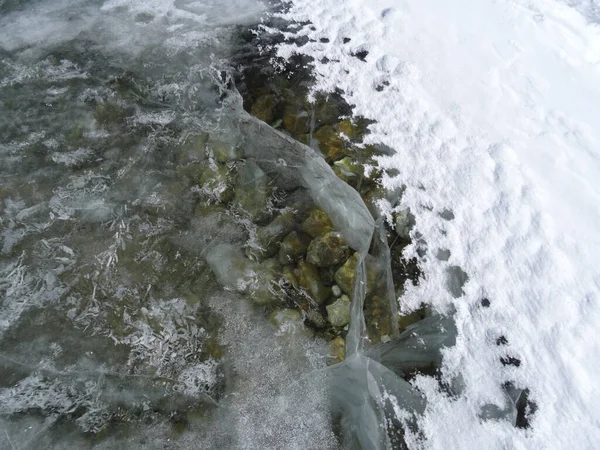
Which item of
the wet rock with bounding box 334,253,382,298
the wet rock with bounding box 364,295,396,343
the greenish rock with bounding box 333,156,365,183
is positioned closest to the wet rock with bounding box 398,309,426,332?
the wet rock with bounding box 364,295,396,343

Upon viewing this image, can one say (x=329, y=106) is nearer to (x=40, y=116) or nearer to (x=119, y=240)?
(x=119, y=240)

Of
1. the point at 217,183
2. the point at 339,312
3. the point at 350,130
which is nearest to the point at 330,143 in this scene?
the point at 350,130

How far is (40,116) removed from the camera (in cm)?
323

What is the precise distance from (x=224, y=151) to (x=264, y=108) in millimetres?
601

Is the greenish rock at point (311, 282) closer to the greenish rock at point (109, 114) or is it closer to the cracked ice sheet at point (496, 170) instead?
the cracked ice sheet at point (496, 170)

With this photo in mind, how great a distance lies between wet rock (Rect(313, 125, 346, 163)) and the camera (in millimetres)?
3076

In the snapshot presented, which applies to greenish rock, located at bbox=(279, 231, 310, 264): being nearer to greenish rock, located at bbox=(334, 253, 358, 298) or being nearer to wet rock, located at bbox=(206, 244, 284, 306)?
wet rock, located at bbox=(206, 244, 284, 306)

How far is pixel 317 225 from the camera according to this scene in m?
2.71

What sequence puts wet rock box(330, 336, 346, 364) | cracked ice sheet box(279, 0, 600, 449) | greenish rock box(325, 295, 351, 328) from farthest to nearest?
greenish rock box(325, 295, 351, 328) → wet rock box(330, 336, 346, 364) → cracked ice sheet box(279, 0, 600, 449)

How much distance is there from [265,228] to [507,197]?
170 cm

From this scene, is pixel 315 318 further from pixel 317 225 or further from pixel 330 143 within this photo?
pixel 330 143

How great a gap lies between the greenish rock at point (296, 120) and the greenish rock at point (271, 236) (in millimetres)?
852

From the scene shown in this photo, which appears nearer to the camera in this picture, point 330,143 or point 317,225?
point 317,225

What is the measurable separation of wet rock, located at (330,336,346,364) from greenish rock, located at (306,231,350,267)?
0.51 m
